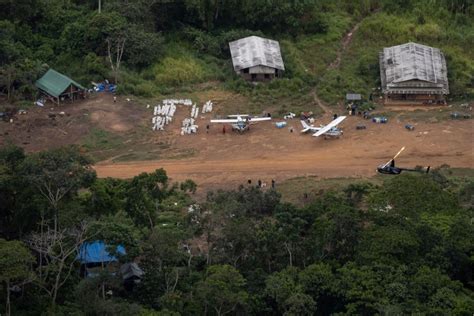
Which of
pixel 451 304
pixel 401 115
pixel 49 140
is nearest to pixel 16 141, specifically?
pixel 49 140

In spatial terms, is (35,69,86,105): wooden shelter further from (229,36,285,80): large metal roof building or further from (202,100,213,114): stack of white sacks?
(229,36,285,80): large metal roof building

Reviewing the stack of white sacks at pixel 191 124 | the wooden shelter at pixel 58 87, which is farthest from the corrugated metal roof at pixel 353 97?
the wooden shelter at pixel 58 87

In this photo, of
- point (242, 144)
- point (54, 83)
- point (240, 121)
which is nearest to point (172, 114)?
point (240, 121)

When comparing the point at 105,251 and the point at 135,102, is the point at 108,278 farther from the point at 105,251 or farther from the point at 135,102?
the point at 135,102

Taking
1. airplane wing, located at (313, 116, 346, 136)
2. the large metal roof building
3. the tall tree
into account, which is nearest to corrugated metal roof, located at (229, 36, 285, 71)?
the large metal roof building

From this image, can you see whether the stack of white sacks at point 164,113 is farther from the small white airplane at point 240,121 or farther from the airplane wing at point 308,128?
the airplane wing at point 308,128

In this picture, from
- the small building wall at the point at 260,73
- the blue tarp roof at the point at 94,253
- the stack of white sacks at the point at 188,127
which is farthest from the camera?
the small building wall at the point at 260,73
